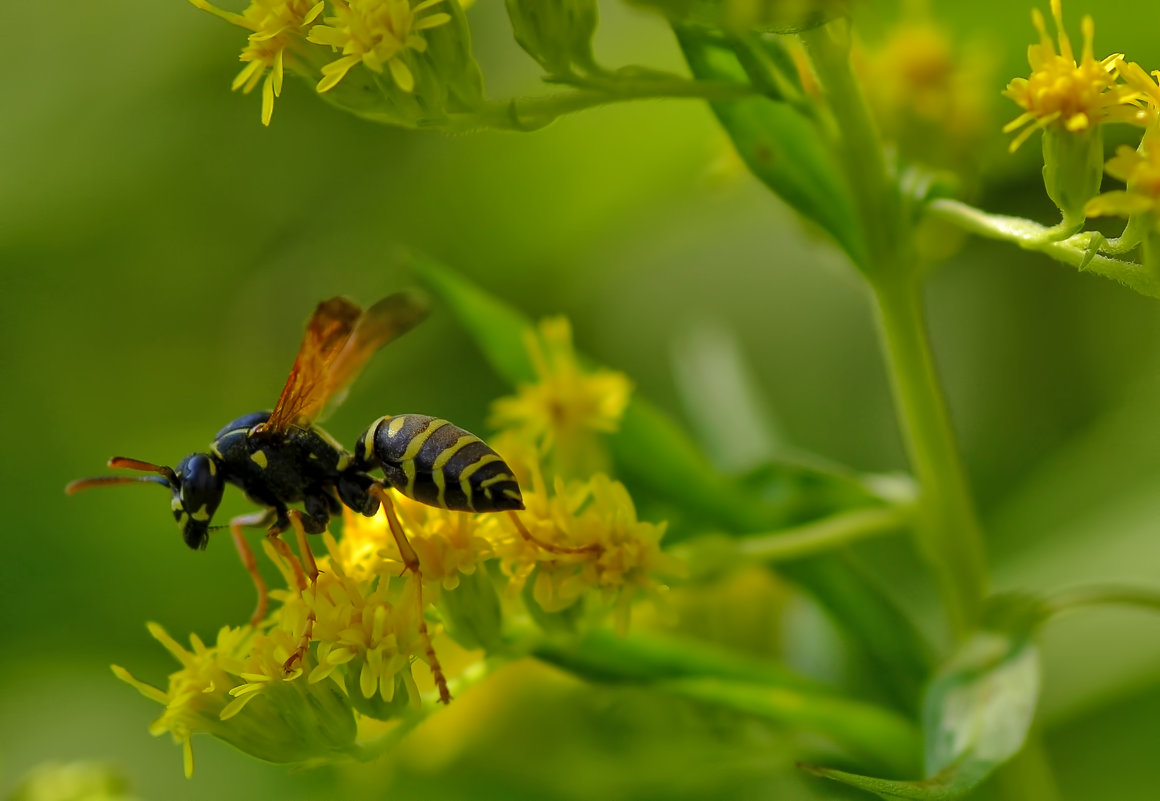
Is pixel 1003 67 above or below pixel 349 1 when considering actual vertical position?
above

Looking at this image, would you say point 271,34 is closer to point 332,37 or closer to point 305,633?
point 332,37

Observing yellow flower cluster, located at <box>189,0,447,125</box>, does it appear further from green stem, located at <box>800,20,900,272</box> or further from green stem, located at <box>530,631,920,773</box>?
green stem, located at <box>530,631,920,773</box>

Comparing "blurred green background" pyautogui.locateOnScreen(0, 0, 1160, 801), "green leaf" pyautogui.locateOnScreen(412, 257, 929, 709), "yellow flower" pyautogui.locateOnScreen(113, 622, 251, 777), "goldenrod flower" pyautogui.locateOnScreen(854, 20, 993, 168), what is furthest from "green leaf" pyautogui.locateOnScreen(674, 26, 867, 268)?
"blurred green background" pyautogui.locateOnScreen(0, 0, 1160, 801)

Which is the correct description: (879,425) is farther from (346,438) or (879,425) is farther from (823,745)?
(823,745)

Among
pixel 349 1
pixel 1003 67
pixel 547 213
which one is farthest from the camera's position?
pixel 547 213

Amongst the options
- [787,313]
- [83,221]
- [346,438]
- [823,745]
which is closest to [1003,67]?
[787,313]

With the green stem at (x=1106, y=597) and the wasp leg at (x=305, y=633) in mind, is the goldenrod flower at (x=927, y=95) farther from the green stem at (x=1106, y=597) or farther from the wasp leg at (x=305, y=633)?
the wasp leg at (x=305, y=633)
